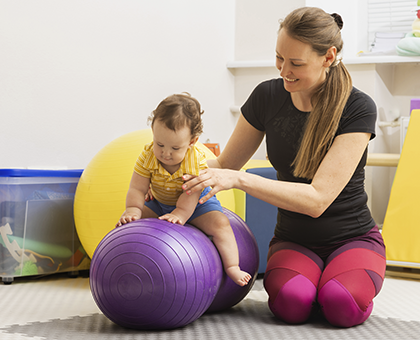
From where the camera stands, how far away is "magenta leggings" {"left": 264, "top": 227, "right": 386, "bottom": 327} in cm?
151

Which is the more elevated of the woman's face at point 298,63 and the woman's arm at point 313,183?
the woman's face at point 298,63

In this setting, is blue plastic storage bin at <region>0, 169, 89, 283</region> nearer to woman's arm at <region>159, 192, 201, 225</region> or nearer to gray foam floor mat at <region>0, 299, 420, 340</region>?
gray foam floor mat at <region>0, 299, 420, 340</region>

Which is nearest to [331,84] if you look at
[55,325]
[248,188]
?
[248,188]

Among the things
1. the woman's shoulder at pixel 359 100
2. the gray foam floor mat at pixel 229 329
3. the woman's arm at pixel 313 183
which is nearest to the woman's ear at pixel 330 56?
the woman's shoulder at pixel 359 100

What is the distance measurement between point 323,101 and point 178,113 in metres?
0.50

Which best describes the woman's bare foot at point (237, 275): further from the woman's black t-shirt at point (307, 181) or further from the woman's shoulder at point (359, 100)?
the woman's shoulder at point (359, 100)

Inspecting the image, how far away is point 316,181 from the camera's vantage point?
152 centimetres

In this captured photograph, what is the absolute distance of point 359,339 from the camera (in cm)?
142

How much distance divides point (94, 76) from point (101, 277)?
4.96 ft

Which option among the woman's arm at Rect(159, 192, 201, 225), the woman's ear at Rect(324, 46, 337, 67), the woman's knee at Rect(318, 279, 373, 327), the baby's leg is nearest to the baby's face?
the woman's arm at Rect(159, 192, 201, 225)

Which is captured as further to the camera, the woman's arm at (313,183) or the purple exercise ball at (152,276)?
the woman's arm at (313,183)

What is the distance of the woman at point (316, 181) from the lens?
1.49m

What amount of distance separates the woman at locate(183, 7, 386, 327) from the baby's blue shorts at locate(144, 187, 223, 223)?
0.39 feet

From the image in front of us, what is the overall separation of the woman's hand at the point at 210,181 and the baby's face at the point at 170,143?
0.07 metres
